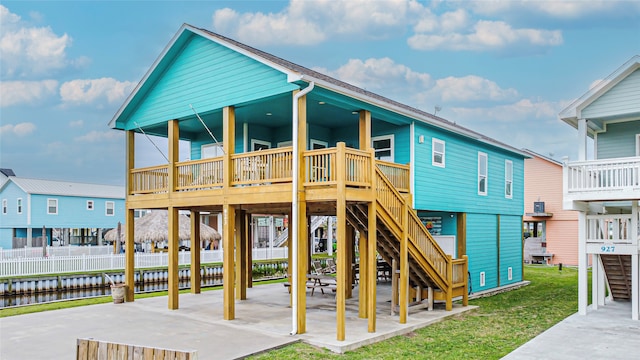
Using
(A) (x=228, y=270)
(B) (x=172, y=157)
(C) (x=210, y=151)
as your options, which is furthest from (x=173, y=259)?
(C) (x=210, y=151)

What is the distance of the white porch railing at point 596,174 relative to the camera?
1295 cm

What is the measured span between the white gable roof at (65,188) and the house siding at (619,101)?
125 ft

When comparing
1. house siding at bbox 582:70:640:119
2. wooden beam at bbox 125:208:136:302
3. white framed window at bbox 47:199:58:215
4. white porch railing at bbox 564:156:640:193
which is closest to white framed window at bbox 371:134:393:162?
white porch railing at bbox 564:156:640:193

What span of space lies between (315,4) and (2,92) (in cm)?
3571

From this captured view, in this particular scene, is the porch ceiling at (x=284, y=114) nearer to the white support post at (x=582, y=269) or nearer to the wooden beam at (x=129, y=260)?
the wooden beam at (x=129, y=260)

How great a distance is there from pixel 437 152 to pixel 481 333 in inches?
254

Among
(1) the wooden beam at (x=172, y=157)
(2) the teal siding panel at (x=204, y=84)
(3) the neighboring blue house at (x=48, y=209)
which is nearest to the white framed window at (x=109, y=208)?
(3) the neighboring blue house at (x=48, y=209)

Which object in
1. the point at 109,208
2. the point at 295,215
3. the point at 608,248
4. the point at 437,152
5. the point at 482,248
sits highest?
the point at 437,152

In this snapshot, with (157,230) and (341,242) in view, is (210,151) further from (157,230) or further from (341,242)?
(157,230)

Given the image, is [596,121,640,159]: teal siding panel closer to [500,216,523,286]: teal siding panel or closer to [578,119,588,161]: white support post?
[578,119,588,161]: white support post

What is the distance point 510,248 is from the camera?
21625mm

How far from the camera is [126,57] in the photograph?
49688 millimetres

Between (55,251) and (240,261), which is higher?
(240,261)

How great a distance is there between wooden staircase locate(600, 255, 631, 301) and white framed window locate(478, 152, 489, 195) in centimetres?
486
